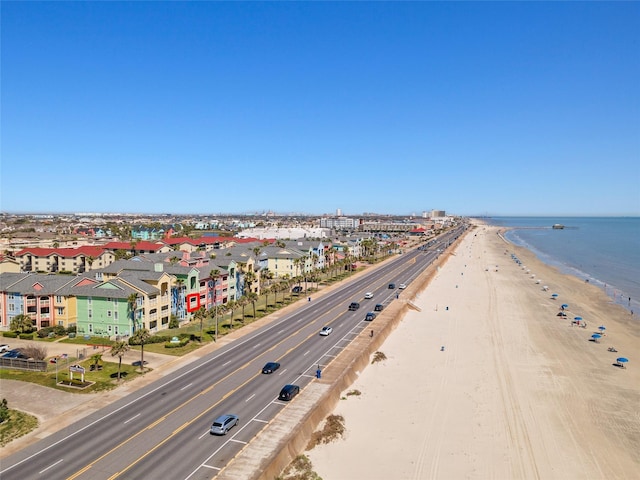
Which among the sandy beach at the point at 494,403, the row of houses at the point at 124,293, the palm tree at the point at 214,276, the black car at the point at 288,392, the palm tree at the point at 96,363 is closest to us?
the sandy beach at the point at 494,403

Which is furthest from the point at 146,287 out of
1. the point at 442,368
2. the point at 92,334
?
the point at 442,368

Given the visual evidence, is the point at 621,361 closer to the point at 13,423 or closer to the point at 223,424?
the point at 223,424

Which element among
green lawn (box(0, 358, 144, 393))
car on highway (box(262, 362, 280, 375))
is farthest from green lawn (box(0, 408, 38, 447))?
car on highway (box(262, 362, 280, 375))

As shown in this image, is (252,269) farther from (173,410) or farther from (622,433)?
(622,433)

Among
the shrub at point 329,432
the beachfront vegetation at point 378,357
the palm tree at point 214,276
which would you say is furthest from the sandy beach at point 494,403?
the palm tree at point 214,276

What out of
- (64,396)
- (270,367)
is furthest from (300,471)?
(64,396)

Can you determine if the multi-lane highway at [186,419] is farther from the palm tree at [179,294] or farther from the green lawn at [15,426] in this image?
the palm tree at [179,294]
